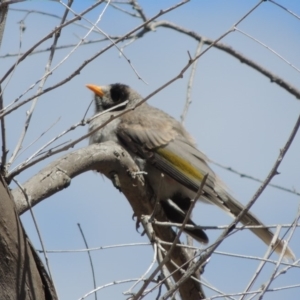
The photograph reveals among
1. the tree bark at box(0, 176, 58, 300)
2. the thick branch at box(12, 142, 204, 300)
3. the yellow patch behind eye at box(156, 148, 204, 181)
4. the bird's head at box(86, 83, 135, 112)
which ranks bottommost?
the tree bark at box(0, 176, 58, 300)

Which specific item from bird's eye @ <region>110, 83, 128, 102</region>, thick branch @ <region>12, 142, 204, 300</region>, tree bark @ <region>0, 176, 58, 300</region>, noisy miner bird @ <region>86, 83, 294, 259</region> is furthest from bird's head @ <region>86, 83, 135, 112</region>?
tree bark @ <region>0, 176, 58, 300</region>

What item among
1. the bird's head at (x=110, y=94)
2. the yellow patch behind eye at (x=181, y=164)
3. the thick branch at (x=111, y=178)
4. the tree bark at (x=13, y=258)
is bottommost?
the tree bark at (x=13, y=258)

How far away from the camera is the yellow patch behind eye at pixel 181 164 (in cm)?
569

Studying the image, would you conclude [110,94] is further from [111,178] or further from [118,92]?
[111,178]

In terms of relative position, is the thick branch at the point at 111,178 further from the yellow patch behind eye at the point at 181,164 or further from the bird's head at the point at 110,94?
the bird's head at the point at 110,94

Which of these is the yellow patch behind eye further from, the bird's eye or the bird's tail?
the bird's eye

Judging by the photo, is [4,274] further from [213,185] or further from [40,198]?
[213,185]

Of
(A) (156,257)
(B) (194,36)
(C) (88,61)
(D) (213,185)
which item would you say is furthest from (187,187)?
(C) (88,61)

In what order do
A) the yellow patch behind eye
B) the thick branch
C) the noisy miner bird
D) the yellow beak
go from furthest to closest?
the yellow beak
the yellow patch behind eye
the noisy miner bird
the thick branch

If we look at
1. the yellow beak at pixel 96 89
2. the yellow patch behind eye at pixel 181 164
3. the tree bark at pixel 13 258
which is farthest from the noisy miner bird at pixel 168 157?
the tree bark at pixel 13 258

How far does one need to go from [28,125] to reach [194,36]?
2.48 m

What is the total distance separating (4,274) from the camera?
2.43 m

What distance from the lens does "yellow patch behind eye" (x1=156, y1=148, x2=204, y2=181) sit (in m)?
5.69

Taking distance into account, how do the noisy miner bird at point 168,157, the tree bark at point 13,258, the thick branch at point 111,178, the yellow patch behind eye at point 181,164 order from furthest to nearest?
the yellow patch behind eye at point 181,164, the noisy miner bird at point 168,157, the thick branch at point 111,178, the tree bark at point 13,258
